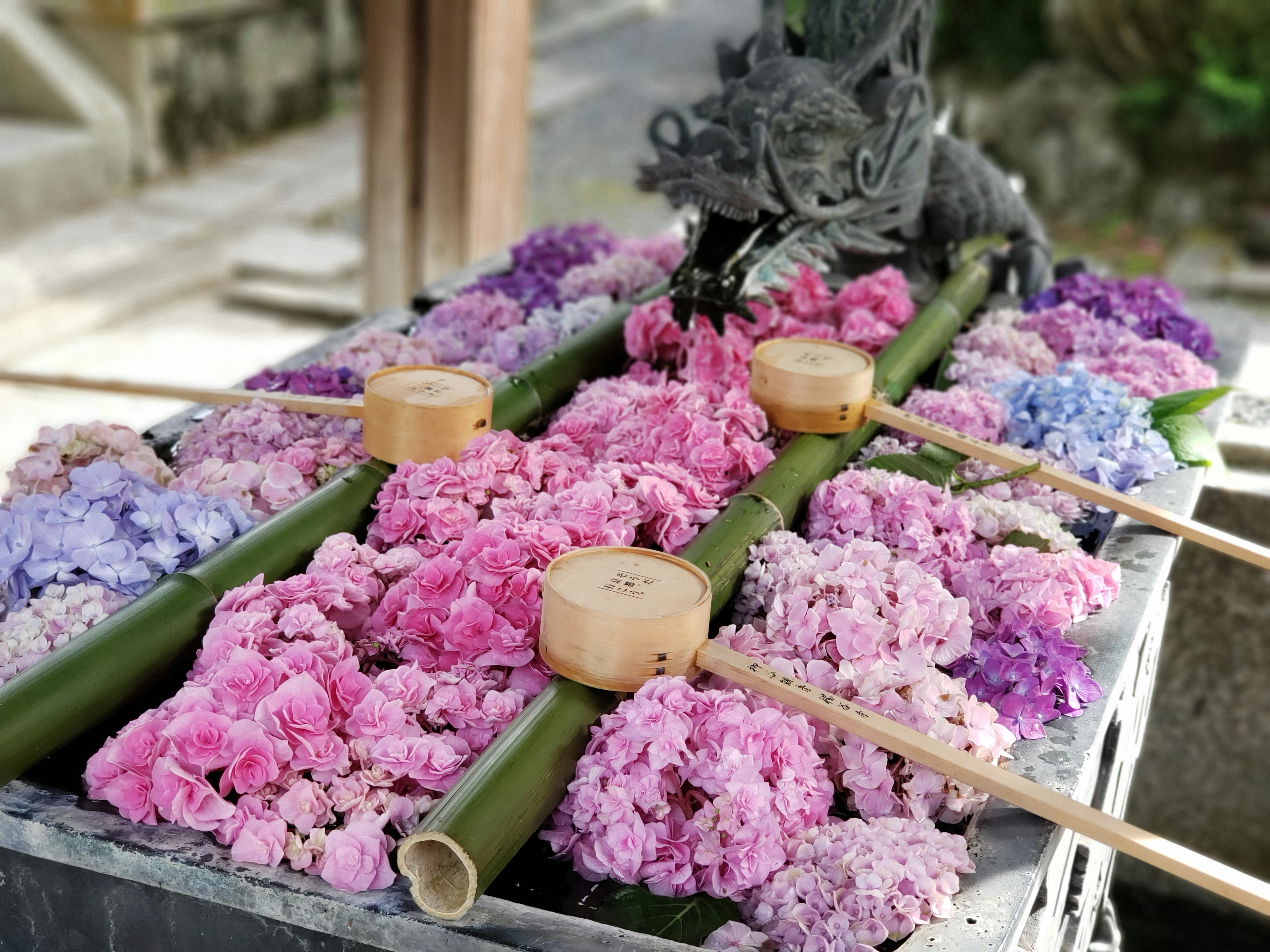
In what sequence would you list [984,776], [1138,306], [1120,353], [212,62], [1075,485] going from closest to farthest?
[984,776], [1075,485], [1120,353], [1138,306], [212,62]

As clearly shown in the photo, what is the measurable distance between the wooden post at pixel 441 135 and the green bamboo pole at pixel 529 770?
3785mm

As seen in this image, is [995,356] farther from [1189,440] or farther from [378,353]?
[378,353]

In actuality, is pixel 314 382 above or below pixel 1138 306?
below

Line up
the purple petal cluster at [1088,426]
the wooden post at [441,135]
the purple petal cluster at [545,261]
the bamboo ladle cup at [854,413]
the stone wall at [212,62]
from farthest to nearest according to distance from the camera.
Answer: the stone wall at [212,62], the wooden post at [441,135], the purple petal cluster at [545,261], the purple petal cluster at [1088,426], the bamboo ladle cup at [854,413]

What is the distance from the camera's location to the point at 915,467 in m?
2.74

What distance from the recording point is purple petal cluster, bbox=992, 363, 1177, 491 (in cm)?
284

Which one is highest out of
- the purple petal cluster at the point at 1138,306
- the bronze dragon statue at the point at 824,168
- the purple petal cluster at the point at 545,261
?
the bronze dragon statue at the point at 824,168

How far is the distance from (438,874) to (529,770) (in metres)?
0.18

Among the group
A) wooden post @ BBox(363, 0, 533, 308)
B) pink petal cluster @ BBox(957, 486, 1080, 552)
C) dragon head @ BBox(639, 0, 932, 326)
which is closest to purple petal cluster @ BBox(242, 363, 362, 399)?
dragon head @ BBox(639, 0, 932, 326)

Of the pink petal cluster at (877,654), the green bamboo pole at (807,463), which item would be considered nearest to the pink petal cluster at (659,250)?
the green bamboo pole at (807,463)

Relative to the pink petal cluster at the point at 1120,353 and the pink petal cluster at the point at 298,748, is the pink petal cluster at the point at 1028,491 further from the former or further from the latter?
the pink petal cluster at the point at 298,748

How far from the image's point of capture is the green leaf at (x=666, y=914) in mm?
1653

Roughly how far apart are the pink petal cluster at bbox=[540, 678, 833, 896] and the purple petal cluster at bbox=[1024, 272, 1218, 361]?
229cm

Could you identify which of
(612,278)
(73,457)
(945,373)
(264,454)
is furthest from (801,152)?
(73,457)
